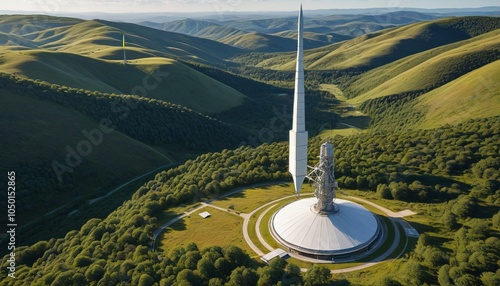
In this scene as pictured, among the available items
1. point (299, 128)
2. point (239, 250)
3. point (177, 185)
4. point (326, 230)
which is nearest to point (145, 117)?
point (177, 185)

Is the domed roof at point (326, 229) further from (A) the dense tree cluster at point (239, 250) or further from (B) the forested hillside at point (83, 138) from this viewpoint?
(B) the forested hillside at point (83, 138)

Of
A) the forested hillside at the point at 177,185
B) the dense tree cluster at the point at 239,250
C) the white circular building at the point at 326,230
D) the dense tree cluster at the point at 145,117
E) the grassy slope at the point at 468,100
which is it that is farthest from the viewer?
the grassy slope at the point at 468,100

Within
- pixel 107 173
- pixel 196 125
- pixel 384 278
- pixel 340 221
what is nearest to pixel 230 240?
pixel 340 221

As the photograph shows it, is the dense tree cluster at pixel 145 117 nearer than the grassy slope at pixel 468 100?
Yes

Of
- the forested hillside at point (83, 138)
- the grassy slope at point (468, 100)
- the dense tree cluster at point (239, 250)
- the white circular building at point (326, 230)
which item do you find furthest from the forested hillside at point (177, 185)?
the white circular building at point (326, 230)

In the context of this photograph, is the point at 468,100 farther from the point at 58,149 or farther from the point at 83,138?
the point at 58,149

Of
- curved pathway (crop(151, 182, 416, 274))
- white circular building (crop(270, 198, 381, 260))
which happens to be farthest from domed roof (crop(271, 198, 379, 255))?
curved pathway (crop(151, 182, 416, 274))

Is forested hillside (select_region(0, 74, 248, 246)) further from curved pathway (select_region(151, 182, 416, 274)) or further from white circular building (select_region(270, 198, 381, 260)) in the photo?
white circular building (select_region(270, 198, 381, 260))

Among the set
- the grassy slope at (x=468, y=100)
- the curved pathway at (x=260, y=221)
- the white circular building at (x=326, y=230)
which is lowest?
the curved pathway at (x=260, y=221)

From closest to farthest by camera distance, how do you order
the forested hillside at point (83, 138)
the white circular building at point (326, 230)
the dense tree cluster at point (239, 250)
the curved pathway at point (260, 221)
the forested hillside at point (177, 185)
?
the dense tree cluster at point (239, 250), the forested hillside at point (177, 185), the curved pathway at point (260, 221), the white circular building at point (326, 230), the forested hillside at point (83, 138)

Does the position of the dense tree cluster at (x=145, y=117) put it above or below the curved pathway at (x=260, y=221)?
above
